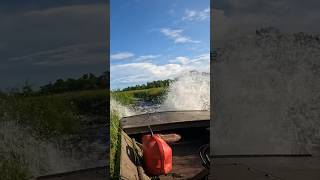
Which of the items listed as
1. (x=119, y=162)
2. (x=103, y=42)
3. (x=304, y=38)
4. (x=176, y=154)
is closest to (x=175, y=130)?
(x=176, y=154)

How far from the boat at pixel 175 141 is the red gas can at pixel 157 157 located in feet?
0.18

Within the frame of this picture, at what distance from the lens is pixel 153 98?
527 centimetres

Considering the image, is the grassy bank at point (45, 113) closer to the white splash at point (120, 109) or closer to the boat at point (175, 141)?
the white splash at point (120, 109)

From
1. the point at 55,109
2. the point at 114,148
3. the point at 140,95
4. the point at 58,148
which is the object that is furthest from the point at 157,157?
the point at 55,109

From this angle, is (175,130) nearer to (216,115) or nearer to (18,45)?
(216,115)

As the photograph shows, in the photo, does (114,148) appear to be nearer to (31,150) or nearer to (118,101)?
(118,101)

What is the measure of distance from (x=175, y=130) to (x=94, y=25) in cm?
170

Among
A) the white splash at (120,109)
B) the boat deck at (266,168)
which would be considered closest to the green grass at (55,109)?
the white splash at (120,109)

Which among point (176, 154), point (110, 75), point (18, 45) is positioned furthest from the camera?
point (176, 154)

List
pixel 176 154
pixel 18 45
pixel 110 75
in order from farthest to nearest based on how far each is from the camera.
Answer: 1. pixel 176 154
2. pixel 110 75
3. pixel 18 45

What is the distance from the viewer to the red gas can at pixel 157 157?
15.2ft

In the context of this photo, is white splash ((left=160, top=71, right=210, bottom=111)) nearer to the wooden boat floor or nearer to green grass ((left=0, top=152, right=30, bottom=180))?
the wooden boat floor

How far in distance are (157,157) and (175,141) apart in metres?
0.52

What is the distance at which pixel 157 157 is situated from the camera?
4.66 metres
